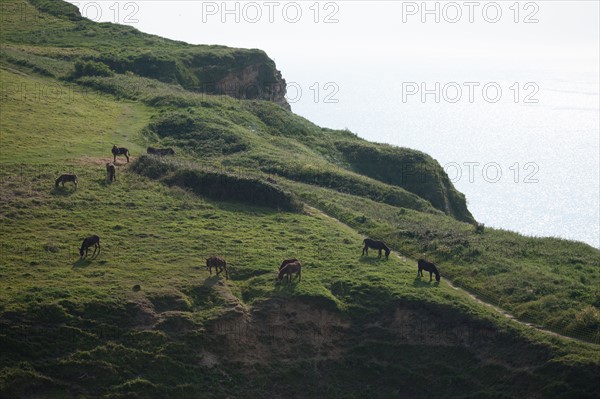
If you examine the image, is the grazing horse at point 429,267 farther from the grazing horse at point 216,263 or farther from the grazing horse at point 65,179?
the grazing horse at point 65,179

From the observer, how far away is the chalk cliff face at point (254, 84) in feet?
326

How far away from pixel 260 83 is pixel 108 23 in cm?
3027

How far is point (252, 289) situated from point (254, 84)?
64.2 m

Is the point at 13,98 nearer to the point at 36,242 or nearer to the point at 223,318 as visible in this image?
the point at 36,242

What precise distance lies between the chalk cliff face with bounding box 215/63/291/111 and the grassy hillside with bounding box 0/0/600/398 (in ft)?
107

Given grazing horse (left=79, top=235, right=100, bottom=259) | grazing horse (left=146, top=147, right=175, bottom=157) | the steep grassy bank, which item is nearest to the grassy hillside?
the steep grassy bank

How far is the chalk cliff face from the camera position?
9931cm

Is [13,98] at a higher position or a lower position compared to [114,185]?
higher

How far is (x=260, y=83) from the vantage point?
10306 cm

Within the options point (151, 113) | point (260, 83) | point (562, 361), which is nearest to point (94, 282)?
point (562, 361)

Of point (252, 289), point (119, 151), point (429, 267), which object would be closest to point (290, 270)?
point (252, 289)

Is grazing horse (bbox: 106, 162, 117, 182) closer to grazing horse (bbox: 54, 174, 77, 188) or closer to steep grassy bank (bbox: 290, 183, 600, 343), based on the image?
grazing horse (bbox: 54, 174, 77, 188)

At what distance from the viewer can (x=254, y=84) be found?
102438 millimetres

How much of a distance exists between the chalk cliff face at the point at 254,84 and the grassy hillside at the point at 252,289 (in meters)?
32.7
